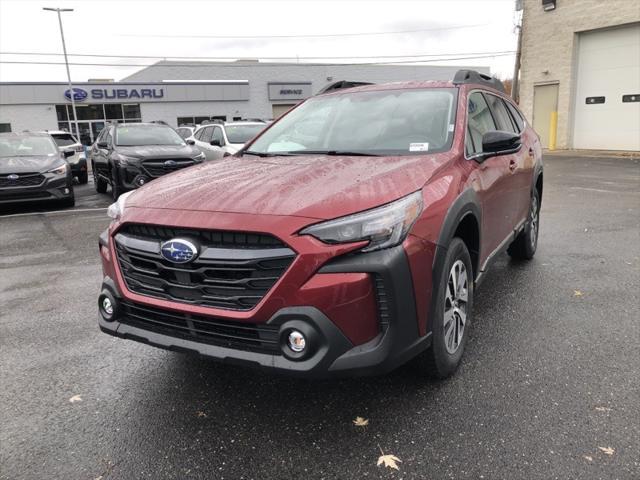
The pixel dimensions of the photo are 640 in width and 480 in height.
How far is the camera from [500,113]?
476cm

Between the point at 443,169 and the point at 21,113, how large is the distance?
4117 cm

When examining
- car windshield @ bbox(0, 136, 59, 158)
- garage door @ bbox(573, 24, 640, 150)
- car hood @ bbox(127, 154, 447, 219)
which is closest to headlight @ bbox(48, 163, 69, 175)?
car windshield @ bbox(0, 136, 59, 158)

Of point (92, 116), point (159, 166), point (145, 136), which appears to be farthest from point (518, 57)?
point (92, 116)

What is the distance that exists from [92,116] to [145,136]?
31293mm

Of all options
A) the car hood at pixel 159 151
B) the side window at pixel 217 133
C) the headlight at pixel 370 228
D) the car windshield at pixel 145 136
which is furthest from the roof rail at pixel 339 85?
the side window at pixel 217 133

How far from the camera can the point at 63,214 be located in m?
10.3

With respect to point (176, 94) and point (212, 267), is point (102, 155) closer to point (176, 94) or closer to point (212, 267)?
point (212, 267)

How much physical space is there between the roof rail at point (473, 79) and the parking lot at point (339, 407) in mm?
1865

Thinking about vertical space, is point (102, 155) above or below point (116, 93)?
below

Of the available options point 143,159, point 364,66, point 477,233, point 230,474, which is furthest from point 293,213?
point 364,66

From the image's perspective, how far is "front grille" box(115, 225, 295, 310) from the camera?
7.99 feet

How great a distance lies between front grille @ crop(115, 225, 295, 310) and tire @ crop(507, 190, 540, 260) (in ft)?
12.2

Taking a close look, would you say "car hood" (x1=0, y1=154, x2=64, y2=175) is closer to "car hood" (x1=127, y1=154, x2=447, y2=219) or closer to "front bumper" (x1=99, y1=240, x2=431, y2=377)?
"car hood" (x1=127, y1=154, x2=447, y2=219)

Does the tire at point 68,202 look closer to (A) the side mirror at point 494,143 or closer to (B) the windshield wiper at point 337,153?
(B) the windshield wiper at point 337,153
